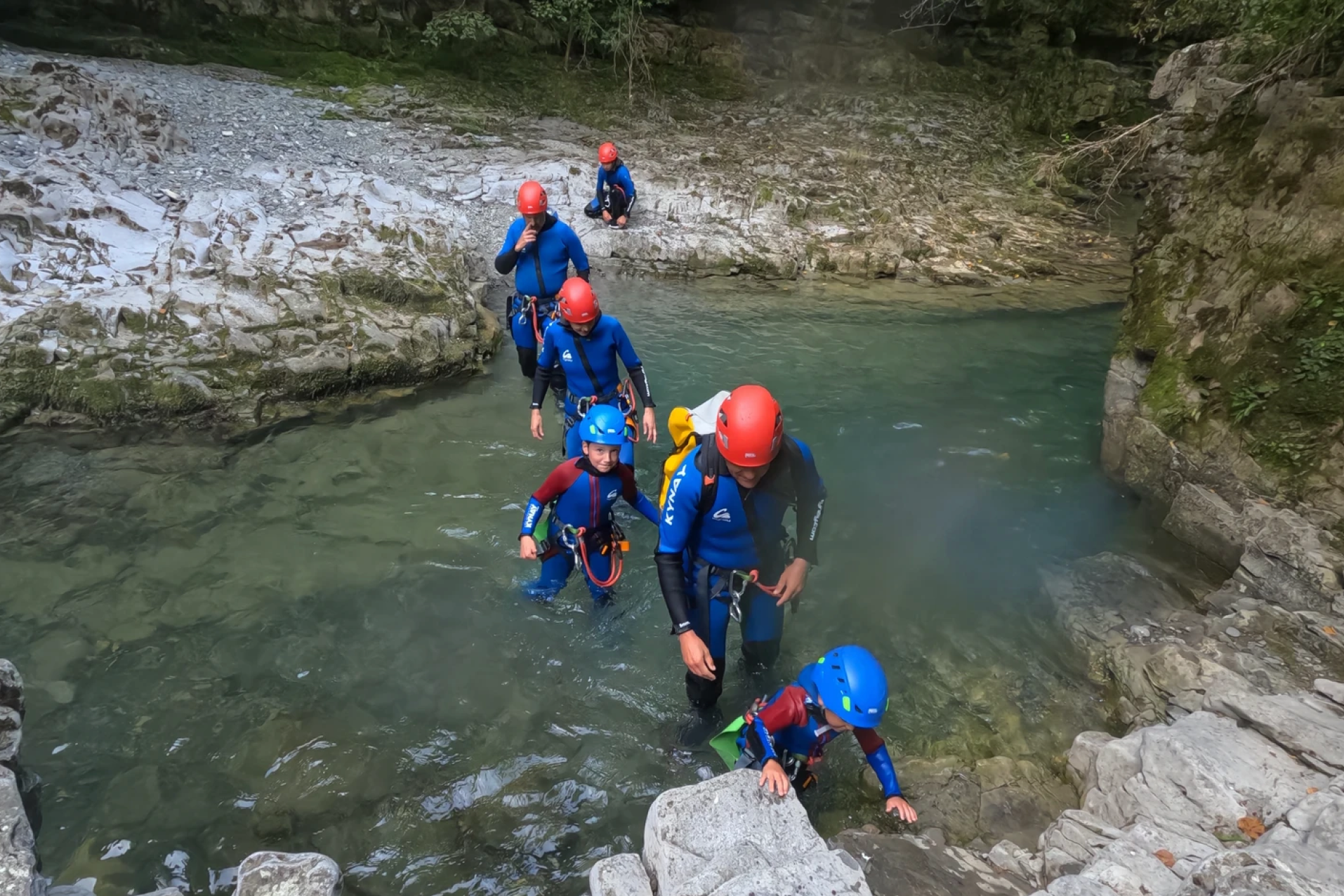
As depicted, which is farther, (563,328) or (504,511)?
(504,511)

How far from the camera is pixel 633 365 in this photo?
6.23 m

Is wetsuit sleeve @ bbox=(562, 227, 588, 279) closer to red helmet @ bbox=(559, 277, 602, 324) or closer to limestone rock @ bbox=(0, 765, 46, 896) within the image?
red helmet @ bbox=(559, 277, 602, 324)

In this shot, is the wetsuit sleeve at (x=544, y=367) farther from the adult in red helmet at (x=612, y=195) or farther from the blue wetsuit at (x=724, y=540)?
the adult in red helmet at (x=612, y=195)

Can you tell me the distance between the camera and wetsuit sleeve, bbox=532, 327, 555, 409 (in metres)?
6.26

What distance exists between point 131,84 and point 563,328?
1100cm

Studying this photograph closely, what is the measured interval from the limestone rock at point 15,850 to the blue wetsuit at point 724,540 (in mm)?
2599

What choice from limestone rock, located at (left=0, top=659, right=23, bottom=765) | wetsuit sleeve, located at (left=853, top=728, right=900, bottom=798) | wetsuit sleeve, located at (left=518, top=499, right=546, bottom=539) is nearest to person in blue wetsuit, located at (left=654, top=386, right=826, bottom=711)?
wetsuit sleeve, located at (left=853, top=728, right=900, bottom=798)

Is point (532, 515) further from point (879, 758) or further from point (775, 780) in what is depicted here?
point (879, 758)

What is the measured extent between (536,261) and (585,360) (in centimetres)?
195

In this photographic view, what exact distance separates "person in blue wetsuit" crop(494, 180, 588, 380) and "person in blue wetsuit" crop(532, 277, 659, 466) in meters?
1.25

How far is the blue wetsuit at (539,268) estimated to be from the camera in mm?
7559

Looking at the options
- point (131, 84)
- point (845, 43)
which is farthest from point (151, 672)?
point (845, 43)

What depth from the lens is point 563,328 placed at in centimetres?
619

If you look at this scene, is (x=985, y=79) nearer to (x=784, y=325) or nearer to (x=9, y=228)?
(x=784, y=325)
